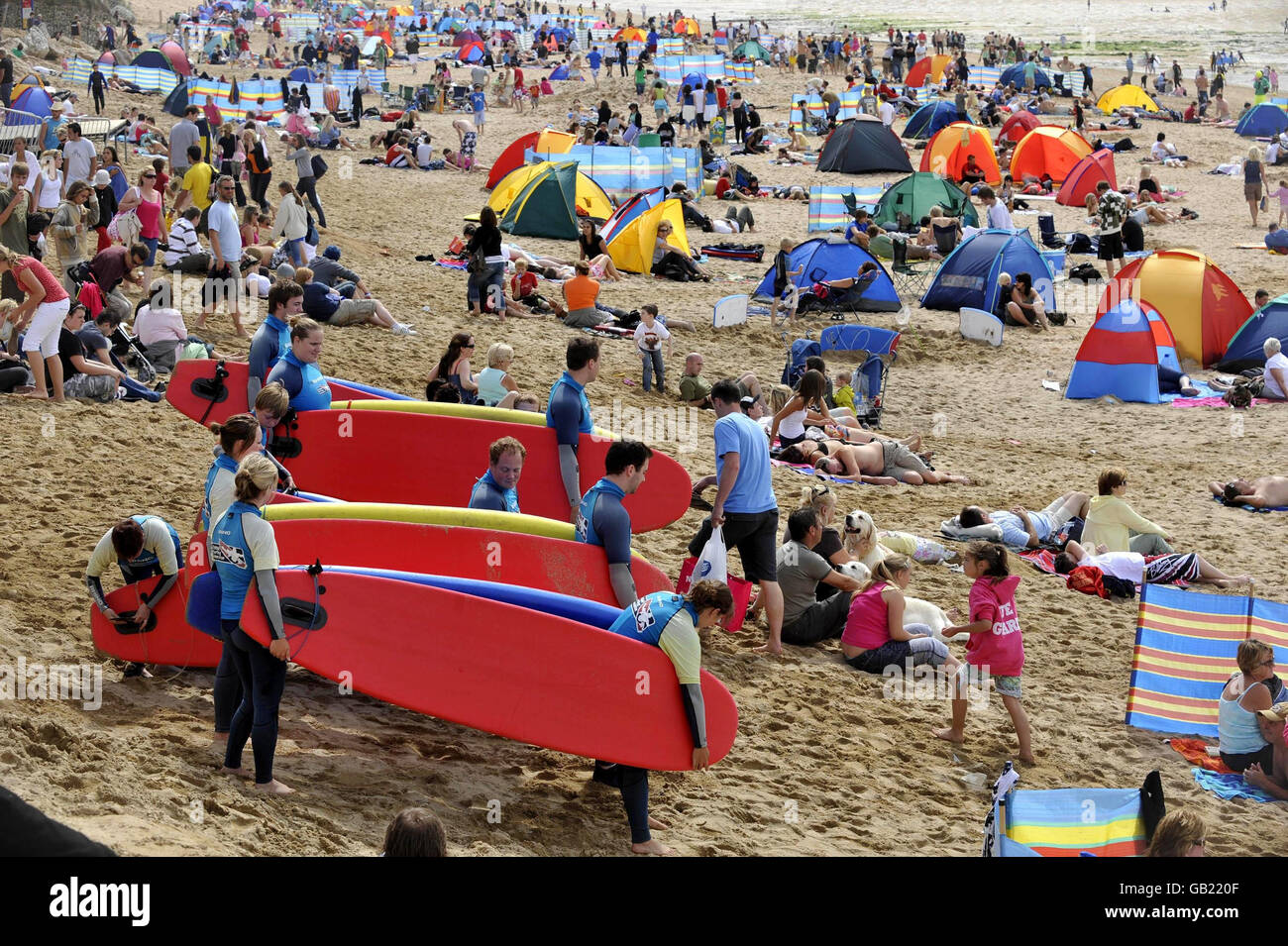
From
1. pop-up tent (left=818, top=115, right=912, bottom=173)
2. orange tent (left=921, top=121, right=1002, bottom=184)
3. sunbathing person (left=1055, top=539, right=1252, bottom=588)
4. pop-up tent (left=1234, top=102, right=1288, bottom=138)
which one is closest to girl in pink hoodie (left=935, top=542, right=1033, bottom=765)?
sunbathing person (left=1055, top=539, right=1252, bottom=588)

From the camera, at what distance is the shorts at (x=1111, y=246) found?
17.8m

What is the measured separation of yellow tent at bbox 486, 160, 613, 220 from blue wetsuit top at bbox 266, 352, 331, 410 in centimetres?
1254

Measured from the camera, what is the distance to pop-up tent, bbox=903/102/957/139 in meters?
31.8

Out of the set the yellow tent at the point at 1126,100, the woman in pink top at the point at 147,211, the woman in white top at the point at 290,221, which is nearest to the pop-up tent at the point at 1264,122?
the yellow tent at the point at 1126,100

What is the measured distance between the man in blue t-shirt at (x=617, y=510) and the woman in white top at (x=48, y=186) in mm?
9649

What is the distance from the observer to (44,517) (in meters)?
7.49

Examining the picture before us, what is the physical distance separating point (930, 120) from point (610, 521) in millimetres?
28513

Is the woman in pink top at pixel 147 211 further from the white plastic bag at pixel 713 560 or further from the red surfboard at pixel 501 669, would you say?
the red surfboard at pixel 501 669

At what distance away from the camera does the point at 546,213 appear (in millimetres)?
18891

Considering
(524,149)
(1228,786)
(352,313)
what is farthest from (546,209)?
(1228,786)

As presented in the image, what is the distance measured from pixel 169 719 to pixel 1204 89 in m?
38.8

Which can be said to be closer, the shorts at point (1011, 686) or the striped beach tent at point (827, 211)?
the shorts at point (1011, 686)
